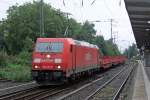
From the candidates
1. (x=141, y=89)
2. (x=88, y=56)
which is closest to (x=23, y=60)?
(x=88, y=56)

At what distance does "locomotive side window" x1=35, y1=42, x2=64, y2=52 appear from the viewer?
2864cm

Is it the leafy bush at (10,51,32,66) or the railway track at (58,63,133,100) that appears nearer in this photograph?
the railway track at (58,63,133,100)

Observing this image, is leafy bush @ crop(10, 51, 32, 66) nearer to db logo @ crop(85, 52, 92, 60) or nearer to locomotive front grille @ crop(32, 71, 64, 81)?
db logo @ crop(85, 52, 92, 60)

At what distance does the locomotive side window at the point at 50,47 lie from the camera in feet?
94.0

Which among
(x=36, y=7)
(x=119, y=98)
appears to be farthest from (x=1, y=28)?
(x=119, y=98)

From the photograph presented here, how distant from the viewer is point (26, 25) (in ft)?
251

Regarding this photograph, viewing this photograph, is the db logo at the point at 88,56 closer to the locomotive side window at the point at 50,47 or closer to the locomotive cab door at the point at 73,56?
the locomotive cab door at the point at 73,56

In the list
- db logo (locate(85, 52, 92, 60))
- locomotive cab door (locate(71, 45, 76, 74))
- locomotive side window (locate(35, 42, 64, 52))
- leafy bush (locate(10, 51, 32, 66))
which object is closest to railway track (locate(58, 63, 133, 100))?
locomotive cab door (locate(71, 45, 76, 74))

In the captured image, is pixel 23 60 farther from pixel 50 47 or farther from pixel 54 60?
pixel 54 60

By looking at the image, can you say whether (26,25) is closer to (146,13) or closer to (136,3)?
(146,13)

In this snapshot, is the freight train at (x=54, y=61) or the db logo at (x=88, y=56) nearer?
the freight train at (x=54, y=61)

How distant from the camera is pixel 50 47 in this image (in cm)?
2880

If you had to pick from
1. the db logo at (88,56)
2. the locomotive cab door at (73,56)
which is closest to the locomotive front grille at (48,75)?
the locomotive cab door at (73,56)

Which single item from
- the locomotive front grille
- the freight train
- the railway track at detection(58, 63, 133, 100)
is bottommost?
the railway track at detection(58, 63, 133, 100)
